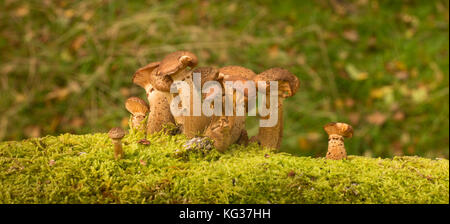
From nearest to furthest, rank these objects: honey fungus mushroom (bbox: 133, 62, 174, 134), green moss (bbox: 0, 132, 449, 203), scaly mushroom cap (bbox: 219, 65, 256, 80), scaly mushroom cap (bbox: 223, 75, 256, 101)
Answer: green moss (bbox: 0, 132, 449, 203)
scaly mushroom cap (bbox: 223, 75, 256, 101)
scaly mushroom cap (bbox: 219, 65, 256, 80)
honey fungus mushroom (bbox: 133, 62, 174, 134)

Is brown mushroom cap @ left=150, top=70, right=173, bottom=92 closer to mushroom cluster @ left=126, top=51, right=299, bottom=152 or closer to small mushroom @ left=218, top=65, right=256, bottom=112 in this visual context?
mushroom cluster @ left=126, top=51, right=299, bottom=152

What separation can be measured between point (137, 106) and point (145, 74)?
19 centimetres

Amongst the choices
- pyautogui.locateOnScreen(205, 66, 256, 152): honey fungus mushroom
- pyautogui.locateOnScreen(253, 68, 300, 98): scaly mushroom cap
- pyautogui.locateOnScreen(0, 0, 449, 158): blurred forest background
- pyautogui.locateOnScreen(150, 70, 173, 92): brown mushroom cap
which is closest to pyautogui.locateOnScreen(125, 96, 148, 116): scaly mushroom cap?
pyautogui.locateOnScreen(150, 70, 173, 92): brown mushroom cap

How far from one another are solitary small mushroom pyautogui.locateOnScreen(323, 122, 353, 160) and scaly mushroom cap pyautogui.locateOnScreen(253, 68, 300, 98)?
0.33m

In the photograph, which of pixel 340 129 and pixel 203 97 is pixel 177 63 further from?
pixel 340 129

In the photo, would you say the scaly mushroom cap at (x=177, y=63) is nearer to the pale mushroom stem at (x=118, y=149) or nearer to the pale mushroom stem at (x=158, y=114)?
the pale mushroom stem at (x=158, y=114)

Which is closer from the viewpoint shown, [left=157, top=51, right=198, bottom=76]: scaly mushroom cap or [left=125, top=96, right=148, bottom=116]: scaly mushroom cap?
[left=157, top=51, right=198, bottom=76]: scaly mushroom cap

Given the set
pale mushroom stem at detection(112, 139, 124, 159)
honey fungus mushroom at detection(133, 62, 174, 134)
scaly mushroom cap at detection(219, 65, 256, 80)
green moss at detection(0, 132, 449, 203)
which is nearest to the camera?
green moss at detection(0, 132, 449, 203)

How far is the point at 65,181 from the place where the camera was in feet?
5.78

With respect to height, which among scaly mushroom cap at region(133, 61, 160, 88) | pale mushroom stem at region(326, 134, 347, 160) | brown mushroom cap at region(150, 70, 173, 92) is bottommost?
pale mushroom stem at region(326, 134, 347, 160)

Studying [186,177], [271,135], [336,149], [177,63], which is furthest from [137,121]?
[336,149]

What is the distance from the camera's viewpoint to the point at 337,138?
225 cm

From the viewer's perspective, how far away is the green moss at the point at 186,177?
176 cm

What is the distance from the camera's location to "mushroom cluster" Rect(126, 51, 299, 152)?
206 centimetres
